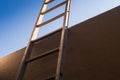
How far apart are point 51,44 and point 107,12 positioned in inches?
27.3

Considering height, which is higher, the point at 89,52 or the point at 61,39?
the point at 61,39

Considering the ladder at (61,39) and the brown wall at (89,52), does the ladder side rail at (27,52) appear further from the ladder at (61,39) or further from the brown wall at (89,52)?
the brown wall at (89,52)

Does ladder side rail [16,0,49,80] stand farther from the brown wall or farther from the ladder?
the brown wall

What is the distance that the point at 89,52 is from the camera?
5.50 feet

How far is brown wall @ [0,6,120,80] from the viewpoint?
1502 millimetres

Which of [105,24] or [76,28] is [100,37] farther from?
[76,28]

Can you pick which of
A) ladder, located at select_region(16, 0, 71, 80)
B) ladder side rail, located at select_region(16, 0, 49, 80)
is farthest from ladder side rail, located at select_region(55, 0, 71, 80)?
ladder side rail, located at select_region(16, 0, 49, 80)

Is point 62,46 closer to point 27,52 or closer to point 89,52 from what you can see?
Answer: point 89,52

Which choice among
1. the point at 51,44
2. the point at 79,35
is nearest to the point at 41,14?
the point at 51,44

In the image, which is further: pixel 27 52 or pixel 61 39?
pixel 27 52

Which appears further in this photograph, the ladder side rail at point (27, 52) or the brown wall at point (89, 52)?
the ladder side rail at point (27, 52)

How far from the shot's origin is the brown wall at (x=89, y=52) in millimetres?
1502

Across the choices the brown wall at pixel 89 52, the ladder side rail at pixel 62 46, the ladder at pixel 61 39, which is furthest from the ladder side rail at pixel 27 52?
the ladder side rail at pixel 62 46

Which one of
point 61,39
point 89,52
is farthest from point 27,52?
point 89,52
